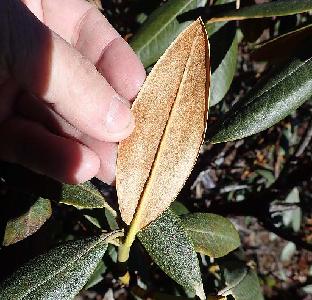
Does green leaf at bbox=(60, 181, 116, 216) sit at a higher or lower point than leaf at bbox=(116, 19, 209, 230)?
lower

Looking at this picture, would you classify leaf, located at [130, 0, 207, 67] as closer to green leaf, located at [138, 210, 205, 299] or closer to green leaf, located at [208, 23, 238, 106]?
green leaf, located at [208, 23, 238, 106]

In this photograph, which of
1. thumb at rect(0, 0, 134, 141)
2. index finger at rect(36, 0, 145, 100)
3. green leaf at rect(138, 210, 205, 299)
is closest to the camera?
green leaf at rect(138, 210, 205, 299)

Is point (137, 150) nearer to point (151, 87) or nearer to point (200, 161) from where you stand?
point (151, 87)

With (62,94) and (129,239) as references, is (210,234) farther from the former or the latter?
(62,94)

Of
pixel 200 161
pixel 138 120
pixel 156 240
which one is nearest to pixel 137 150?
pixel 138 120

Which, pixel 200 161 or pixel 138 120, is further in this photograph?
pixel 200 161

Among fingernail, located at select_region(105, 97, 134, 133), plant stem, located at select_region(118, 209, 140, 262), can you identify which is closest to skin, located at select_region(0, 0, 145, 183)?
fingernail, located at select_region(105, 97, 134, 133)
